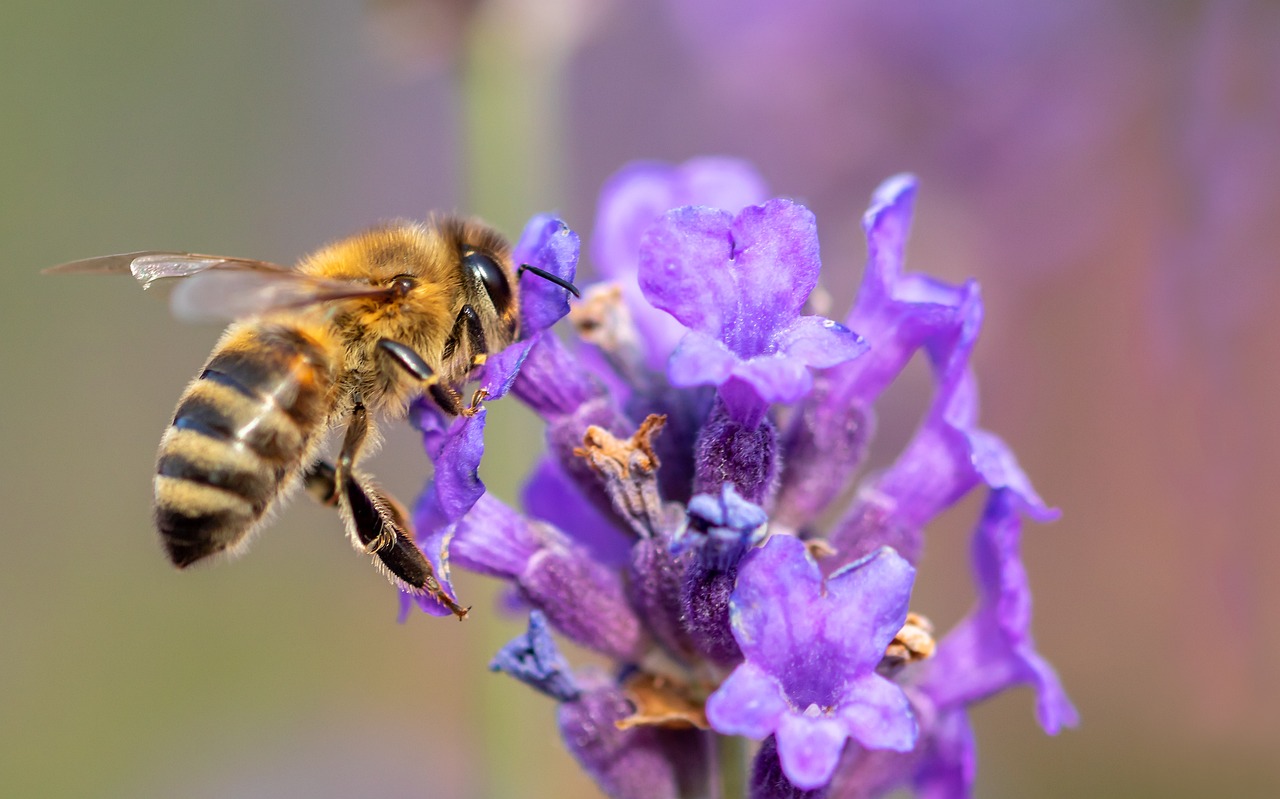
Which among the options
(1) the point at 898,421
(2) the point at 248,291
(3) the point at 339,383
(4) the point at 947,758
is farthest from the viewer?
(1) the point at 898,421

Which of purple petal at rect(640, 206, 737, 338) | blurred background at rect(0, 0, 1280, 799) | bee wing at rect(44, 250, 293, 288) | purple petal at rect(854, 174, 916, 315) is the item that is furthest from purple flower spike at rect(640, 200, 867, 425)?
blurred background at rect(0, 0, 1280, 799)

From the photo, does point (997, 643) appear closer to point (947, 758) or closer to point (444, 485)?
point (947, 758)

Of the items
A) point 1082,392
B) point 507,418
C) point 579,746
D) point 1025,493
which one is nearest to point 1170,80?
point 1082,392

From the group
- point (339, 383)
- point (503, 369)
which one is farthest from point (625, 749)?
point (339, 383)

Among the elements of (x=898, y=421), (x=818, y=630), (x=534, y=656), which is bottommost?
(x=898, y=421)

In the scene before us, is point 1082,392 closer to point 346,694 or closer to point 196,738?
point 346,694
